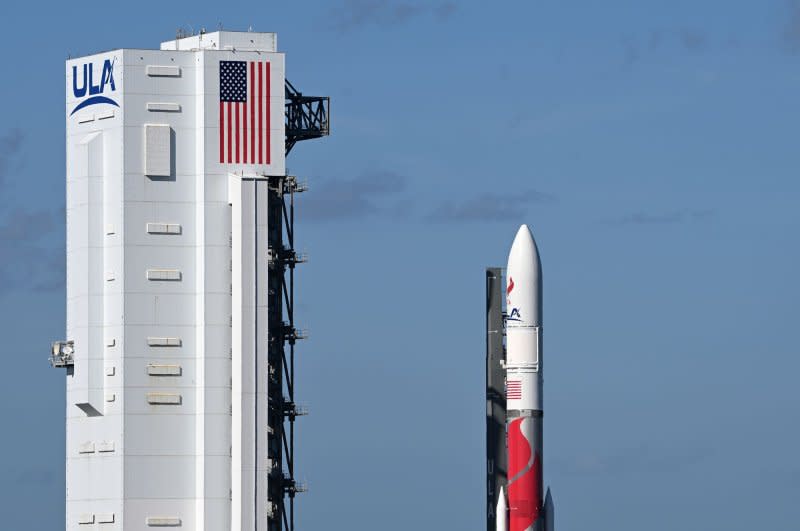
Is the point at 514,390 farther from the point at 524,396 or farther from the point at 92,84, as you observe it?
the point at 92,84

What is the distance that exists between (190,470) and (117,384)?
4.35 m

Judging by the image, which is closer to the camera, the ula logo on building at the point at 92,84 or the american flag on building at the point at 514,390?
the american flag on building at the point at 514,390

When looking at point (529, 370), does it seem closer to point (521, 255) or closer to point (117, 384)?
point (521, 255)

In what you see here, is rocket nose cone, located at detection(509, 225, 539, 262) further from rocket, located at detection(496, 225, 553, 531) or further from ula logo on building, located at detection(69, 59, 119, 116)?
ula logo on building, located at detection(69, 59, 119, 116)

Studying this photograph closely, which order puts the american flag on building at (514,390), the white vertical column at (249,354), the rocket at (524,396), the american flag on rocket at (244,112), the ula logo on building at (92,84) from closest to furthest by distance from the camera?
the rocket at (524,396), the american flag on building at (514,390), the white vertical column at (249,354), the american flag on rocket at (244,112), the ula logo on building at (92,84)

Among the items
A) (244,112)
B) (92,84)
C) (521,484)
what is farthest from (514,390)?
(92,84)

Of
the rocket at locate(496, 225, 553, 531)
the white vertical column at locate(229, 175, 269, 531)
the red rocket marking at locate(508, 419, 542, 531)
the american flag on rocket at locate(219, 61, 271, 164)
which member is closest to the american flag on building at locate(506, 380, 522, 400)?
the rocket at locate(496, 225, 553, 531)

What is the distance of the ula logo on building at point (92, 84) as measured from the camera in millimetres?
105688

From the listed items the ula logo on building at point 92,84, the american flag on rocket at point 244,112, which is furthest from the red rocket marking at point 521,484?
the ula logo on building at point 92,84

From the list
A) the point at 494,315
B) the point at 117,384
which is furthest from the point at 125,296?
the point at 494,315

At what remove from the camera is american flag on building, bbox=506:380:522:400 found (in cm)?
10288

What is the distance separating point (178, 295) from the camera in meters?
105

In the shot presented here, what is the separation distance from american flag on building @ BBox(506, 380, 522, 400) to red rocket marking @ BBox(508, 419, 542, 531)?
92cm

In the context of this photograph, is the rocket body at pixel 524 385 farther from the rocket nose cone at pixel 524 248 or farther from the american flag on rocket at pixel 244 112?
the american flag on rocket at pixel 244 112
